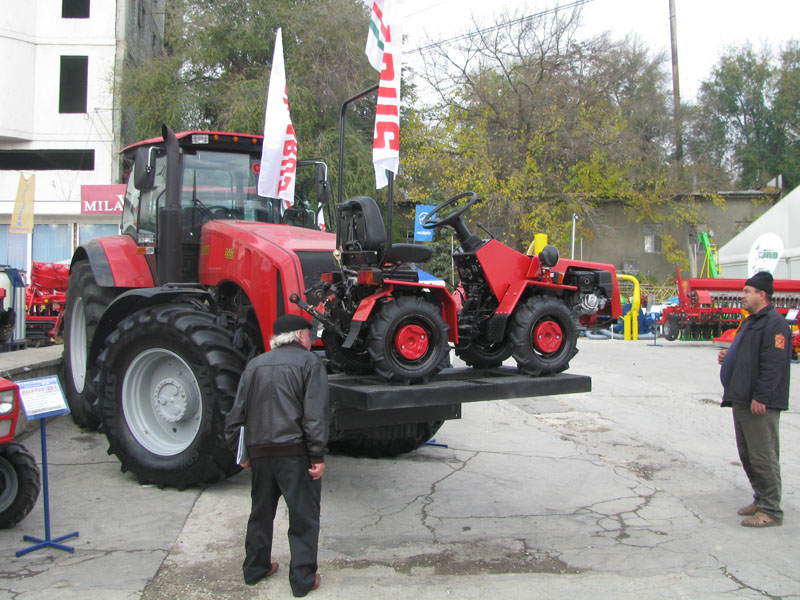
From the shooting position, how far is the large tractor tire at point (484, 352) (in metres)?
5.77

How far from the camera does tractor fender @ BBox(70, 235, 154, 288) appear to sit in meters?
7.19

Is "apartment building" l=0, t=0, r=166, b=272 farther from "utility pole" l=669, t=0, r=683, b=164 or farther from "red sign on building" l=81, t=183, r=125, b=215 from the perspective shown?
"utility pole" l=669, t=0, r=683, b=164

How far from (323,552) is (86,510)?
1.99 m

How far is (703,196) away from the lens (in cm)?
3247

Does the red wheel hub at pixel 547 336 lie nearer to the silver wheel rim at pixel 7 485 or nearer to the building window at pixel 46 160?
the silver wheel rim at pixel 7 485

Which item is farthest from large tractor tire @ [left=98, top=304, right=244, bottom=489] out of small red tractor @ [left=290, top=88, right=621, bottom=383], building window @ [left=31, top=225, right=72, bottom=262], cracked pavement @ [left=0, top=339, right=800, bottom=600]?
building window @ [left=31, top=225, right=72, bottom=262]

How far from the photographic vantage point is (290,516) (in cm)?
409

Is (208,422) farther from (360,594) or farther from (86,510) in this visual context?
(360,594)

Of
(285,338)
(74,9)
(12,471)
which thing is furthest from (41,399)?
(74,9)

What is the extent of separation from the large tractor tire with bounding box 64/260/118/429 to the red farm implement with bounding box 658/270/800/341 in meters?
14.7

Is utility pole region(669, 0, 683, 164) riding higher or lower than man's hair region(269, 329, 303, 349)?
higher

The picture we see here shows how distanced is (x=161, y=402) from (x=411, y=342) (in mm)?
2441

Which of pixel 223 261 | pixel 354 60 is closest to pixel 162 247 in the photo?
pixel 223 261

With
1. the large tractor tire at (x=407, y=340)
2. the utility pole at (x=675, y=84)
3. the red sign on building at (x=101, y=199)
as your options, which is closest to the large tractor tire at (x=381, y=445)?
the large tractor tire at (x=407, y=340)
